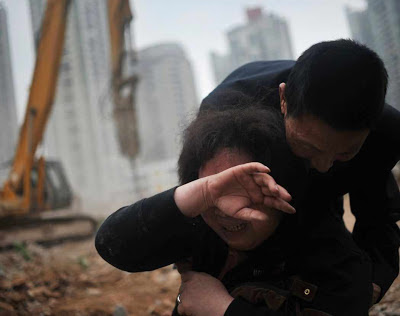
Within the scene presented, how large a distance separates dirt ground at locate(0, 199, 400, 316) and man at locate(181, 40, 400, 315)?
2.91 feet

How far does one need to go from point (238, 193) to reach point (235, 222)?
0.19m

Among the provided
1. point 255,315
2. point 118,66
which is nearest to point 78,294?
point 255,315

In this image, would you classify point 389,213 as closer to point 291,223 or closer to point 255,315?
point 291,223

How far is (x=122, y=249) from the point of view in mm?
1397

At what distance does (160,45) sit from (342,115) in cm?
3877

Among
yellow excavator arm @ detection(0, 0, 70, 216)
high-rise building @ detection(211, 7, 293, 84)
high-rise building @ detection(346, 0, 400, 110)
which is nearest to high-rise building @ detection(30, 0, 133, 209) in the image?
high-rise building @ detection(211, 7, 293, 84)

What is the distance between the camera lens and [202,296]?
1.48 metres

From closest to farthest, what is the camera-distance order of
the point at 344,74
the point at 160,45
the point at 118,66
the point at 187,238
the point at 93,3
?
the point at 344,74 < the point at 187,238 < the point at 118,66 < the point at 93,3 < the point at 160,45

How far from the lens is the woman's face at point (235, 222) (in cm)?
142

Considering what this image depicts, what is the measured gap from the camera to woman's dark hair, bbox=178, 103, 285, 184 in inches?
57.3

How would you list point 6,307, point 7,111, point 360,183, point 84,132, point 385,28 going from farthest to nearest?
point 84,132, point 7,111, point 385,28, point 6,307, point 360,183

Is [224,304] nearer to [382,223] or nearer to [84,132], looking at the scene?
[382,223]

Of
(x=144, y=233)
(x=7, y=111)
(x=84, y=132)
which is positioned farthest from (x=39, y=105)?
(x=84, y=132)

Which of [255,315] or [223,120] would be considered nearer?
[255,315]
